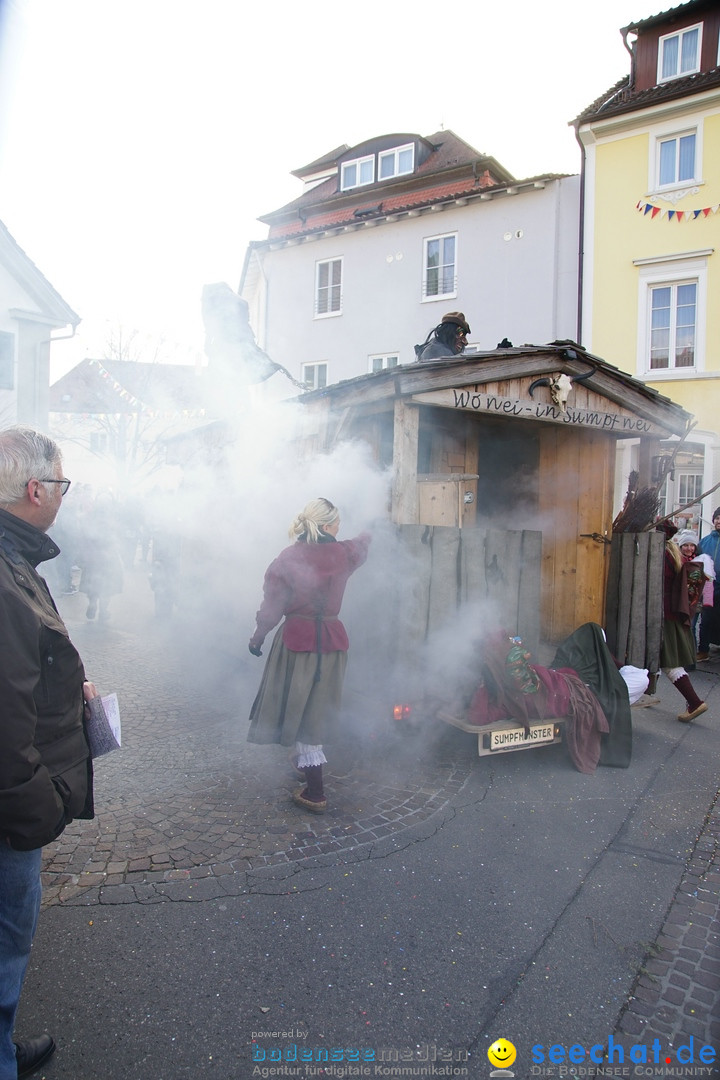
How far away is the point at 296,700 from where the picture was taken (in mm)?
3770

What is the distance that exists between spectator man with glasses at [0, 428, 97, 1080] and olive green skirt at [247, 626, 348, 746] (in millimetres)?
1671

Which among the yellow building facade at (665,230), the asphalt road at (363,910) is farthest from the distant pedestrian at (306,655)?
the yellow building facade at (665,230)

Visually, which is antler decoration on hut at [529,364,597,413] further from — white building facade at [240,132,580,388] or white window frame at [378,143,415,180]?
white window frame at [378,143,415,180]

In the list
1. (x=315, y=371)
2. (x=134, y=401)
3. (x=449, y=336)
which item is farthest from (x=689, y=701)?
(x=134, y=401)

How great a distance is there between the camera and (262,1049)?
6.97 feet

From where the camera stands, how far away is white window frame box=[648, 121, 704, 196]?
13330 mm

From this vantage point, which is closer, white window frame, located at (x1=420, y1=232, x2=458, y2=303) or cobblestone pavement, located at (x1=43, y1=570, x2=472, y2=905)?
cobblestone pavement, located at (x1=43, y1=570, x2=472, y2=905)

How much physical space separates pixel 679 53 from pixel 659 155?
2571 mm

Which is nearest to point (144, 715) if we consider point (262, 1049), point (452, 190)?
point (262, 1049)

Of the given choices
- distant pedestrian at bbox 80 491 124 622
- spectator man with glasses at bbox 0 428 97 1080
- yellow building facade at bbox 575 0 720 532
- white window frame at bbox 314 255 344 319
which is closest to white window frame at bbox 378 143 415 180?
white window frame at bbox 314 255 344 319

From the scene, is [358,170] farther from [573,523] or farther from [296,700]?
[296,700]

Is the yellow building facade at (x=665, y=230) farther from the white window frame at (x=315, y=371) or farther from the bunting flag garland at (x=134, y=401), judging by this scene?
the bunting flag garland at (x=134, y=401)

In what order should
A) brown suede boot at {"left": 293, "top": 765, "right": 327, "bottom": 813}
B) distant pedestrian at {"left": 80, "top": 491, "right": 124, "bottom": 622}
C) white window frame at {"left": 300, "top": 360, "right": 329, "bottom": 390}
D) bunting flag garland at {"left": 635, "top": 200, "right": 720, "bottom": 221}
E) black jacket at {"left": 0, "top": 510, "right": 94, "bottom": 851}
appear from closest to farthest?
black jacket at {"left": 0, "top": 510, "right": 94, "bottom": 851}, brown suede boot at {"left": 293, "top": 765, "right": 327, "bottom": 813}, distant pedestrian at {"left": 80, "top": 491, "right": 124, "bottom": 622}, bunting flag garland at {"left": 635, "top": 200, "right": 720, "bottom": 221}, white window frame at {"left": 300, "top": 360, "right": 329, "bottom": 390}

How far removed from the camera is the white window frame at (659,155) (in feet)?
Answer: 43.7
